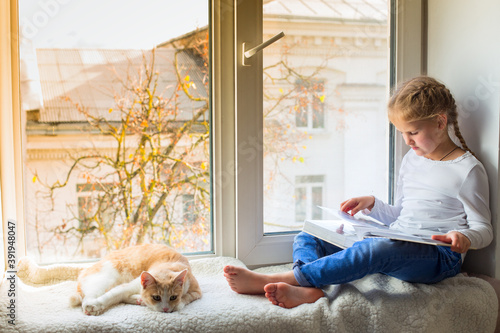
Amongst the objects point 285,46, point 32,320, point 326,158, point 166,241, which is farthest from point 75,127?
point 326,158

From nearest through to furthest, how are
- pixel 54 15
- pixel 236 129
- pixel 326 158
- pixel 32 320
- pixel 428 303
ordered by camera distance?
1. pixel 32 320
2. pixel 428 303
3. pixel 54 15
4. pixel 236 129
5. pixel 326 158

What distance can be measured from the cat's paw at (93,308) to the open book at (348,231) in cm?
58

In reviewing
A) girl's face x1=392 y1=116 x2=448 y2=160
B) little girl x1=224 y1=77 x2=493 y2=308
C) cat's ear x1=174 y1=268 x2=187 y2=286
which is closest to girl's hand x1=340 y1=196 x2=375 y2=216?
little girl x1=224 y1=77 x2=493 y2=308

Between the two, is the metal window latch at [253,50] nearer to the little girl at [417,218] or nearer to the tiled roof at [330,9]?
the tiled roof at [330,9]

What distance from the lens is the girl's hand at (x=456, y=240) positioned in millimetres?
1066

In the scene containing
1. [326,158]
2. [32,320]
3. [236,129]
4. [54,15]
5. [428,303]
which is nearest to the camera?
[32,320]

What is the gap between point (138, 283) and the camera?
3.66 feet

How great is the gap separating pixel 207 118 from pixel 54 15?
50 cm

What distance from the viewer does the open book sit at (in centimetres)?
104

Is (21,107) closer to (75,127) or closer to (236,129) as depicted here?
(75,127)

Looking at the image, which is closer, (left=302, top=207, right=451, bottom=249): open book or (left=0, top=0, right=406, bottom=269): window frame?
(left=302, top=207, right=451, bottom=249): open book

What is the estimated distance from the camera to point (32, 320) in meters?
0.96

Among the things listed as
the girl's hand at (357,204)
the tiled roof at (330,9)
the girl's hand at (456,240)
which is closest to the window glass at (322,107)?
the tiled roof at (330,9)

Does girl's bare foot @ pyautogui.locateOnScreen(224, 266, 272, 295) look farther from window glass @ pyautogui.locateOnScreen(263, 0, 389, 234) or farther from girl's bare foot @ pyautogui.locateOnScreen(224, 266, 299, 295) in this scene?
window glass @ pyautogui.locateOnScreen(263, 0, 389, 234)
